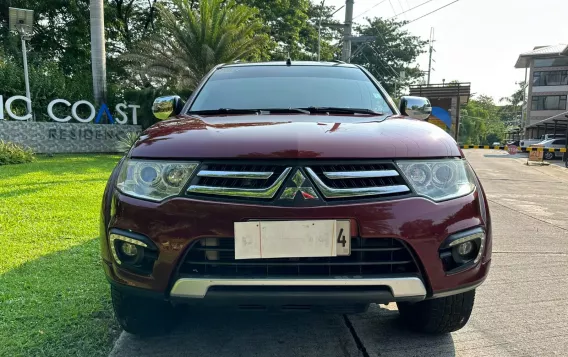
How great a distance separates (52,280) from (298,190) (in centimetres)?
210

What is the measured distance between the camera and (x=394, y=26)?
41.9 m

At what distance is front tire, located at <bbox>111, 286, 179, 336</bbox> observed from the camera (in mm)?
1955

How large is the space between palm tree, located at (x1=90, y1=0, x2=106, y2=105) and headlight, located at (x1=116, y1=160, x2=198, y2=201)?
535 inches

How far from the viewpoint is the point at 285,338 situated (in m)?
2.22

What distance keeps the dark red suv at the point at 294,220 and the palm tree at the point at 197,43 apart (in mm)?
13290

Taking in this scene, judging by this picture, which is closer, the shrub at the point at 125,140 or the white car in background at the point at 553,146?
the shrub at the point at 125,140

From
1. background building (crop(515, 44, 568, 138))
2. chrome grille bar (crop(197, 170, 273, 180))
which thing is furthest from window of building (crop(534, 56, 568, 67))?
chrome grille bar (crop(197, 170, 273, 180))

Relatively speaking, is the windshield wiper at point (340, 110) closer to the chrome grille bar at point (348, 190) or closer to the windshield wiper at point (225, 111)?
the windshield wiper at point (225, 111)

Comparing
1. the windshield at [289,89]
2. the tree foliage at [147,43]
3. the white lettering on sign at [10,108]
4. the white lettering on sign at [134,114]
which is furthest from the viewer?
the white lettering on sign at [134,114]

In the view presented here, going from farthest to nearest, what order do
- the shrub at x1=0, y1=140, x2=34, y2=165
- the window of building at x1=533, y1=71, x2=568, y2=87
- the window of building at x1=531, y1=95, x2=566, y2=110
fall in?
1. the window of building at x1=533, y1=71, x2=568, y2=87
2. the window of building at x1=531, y1=95, x2=566, y2=110
3. the shrub at x1=0, y1=140, x2=34, y2=165

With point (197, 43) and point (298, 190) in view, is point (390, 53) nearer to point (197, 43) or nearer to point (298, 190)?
point (197, 43)

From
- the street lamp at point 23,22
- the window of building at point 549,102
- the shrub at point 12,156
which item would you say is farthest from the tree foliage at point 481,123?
the shrub at point 12,156

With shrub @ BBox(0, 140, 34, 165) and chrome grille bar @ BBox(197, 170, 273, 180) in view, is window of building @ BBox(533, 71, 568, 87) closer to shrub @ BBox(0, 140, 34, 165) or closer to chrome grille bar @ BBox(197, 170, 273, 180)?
shrub @ BBox(0, 140, 34, 165)

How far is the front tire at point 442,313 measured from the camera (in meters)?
2.03
